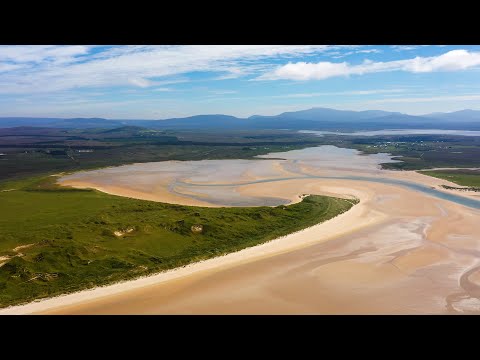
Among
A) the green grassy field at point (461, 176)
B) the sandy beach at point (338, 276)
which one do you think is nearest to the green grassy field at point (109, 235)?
the sandy beach at point (338, 276)

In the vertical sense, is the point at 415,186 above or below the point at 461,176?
below

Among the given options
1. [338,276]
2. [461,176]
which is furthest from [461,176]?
[338,276]

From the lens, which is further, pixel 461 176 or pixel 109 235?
pixel 461 176

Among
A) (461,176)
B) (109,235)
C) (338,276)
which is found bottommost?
(338,276)

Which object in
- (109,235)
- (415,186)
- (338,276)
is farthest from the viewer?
(415,186)

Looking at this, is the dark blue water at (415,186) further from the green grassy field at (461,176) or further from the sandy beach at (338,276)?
the green grassy field at (461,176)

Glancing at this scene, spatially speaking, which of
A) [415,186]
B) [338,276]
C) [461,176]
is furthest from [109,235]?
[461,176]

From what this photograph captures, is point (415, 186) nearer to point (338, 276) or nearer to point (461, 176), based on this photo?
point (461, 176)

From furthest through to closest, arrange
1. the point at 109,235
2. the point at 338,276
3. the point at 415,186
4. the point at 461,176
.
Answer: the point at 461,176
the point at 415,186
the point at 109,235
the point at 338,276
